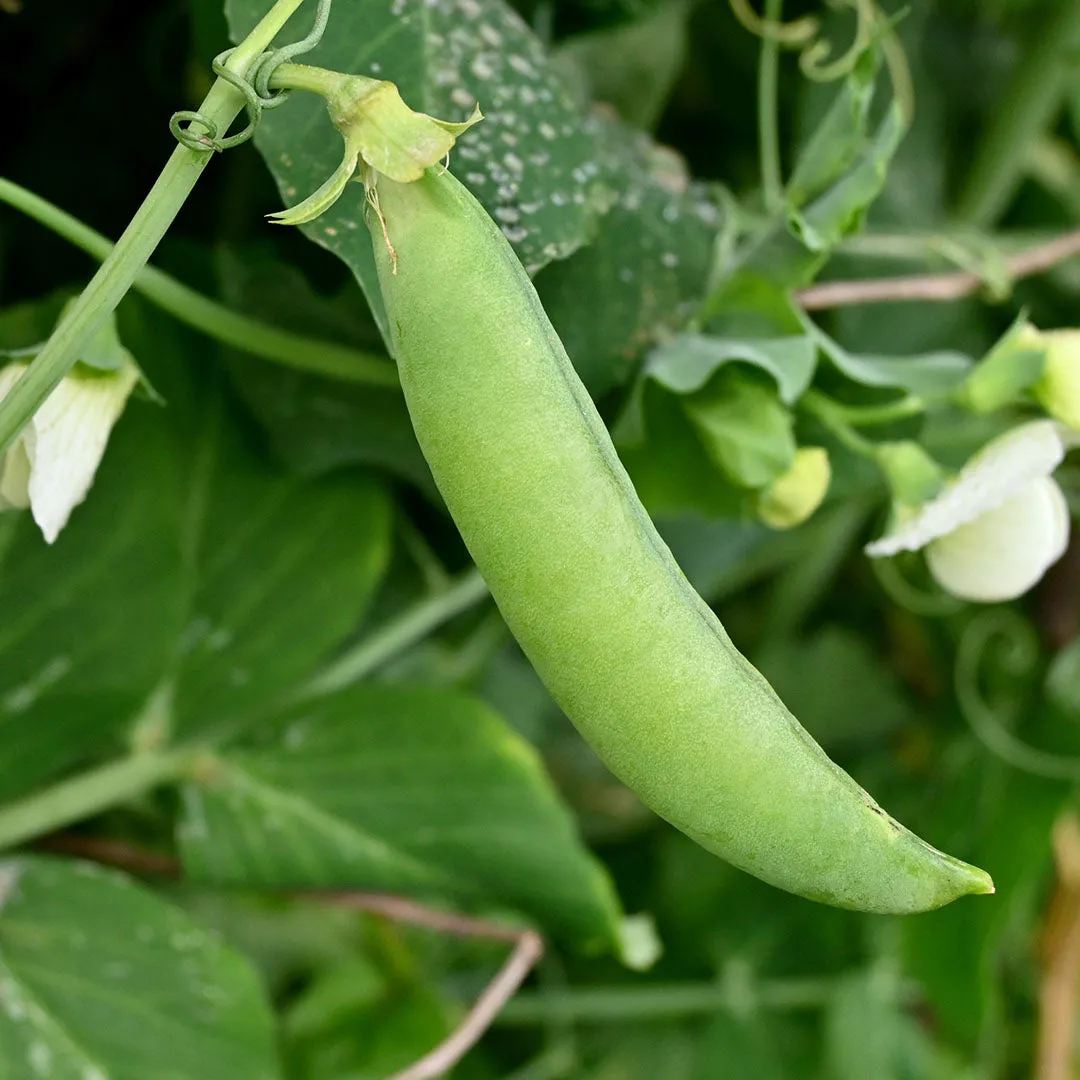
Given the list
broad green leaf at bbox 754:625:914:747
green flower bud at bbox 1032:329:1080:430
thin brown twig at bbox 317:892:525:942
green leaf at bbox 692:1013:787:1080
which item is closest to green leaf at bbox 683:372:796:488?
green flower bud at bbox 1032:329:1080:430

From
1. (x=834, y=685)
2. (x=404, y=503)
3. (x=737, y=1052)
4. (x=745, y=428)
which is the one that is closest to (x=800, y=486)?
(x=745, y=428)

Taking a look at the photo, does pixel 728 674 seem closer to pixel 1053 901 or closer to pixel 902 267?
pixel 902 267

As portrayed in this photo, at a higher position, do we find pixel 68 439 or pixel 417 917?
pixel 68 439

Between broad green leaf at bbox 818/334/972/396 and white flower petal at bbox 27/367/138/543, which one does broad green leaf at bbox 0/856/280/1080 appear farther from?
broad green leaf at bbox 818/334/972/396

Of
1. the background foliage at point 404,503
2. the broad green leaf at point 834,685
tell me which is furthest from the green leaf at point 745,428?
the broad green leaf at point 834,685

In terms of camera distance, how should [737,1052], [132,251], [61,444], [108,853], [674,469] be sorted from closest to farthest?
1. [132,251]
2. [61,444]
3. [674,469]
4. [108,853]
5. [737,1052]

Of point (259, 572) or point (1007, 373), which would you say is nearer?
point (1007, 373)

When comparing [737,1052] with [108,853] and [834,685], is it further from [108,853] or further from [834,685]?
[108,853]
